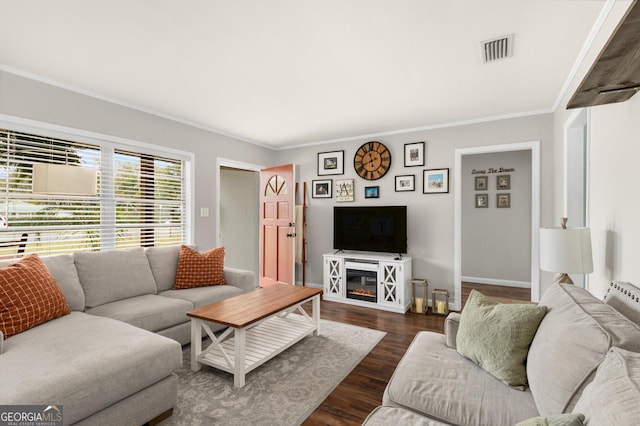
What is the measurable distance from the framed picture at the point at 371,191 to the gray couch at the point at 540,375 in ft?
9.95

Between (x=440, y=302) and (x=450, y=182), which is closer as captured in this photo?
(x=440, y=302)

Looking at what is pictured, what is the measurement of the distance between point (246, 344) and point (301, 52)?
240 centimetres

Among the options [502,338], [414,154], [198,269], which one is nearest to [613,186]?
[502,338]

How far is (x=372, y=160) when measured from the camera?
4652 mm

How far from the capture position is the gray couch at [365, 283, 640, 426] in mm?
1054

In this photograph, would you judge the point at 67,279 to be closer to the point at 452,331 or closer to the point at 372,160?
the point at 452,331

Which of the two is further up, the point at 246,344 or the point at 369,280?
the point at 369,280

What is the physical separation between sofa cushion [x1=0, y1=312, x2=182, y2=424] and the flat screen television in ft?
9.97

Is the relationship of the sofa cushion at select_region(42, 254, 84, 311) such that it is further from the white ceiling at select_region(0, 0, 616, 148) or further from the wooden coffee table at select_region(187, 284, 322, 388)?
the white ceiling at select_region(0, 0, 616, 148)

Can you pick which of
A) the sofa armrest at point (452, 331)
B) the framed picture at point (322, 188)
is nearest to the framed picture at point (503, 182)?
the framed picture at point (322, 188)

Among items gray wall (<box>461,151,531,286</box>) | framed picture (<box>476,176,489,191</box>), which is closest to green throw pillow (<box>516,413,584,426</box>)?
gray wall (<box>461,151,531,286</box>)

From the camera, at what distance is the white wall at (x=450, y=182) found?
3.65 metres

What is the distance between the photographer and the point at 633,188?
155cm

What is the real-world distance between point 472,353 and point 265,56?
2.41 metres
